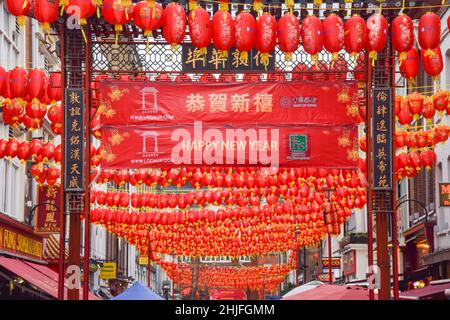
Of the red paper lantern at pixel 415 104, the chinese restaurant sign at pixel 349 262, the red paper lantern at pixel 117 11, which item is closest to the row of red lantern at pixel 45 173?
the red paper lantern at pixel 415 104

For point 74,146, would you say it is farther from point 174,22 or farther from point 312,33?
point 312,33

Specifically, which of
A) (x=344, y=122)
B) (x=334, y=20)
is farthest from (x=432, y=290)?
(x=334, y=20)

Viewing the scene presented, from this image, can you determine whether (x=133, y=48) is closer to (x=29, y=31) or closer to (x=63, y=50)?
(x=63, y=50)

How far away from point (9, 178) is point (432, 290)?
45.3 feet

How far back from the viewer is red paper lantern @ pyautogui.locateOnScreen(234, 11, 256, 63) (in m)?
15.7

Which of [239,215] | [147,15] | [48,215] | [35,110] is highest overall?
[147,15]

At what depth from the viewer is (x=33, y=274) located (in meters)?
26.8

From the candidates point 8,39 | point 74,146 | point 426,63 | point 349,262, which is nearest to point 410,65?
point 426,63

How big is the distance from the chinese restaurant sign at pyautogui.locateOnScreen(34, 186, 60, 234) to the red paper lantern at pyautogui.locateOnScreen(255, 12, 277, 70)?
16.3 metres

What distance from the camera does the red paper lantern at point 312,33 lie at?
15867mm

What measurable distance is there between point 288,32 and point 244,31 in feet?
2.57

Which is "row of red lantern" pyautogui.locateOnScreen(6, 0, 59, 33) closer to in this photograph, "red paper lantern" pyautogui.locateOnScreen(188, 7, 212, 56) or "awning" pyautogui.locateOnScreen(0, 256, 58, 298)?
"red paper lantern" pyautogui.locateOnScreen(188, 7, 212, 56)

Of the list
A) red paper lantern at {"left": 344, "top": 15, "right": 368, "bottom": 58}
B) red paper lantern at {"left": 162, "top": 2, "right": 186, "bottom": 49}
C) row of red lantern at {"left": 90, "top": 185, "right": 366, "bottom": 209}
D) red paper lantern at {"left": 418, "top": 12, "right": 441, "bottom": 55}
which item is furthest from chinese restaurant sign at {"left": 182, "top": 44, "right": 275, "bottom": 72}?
row of red lantern at {"left": 90, "top": 185, "right": 366, "bottom": 209}

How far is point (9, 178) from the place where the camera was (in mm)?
29406
